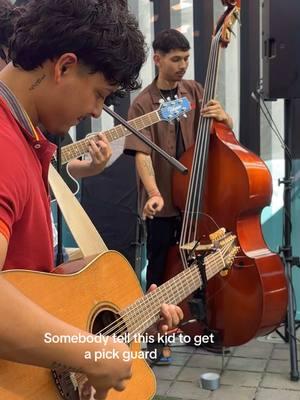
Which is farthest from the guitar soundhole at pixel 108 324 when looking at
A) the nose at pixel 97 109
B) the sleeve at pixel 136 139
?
the sleeve at pixel 136 139

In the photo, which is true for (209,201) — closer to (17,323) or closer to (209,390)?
(209,390)

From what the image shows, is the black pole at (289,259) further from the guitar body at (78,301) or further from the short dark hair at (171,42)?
the guitar body at (78,301)

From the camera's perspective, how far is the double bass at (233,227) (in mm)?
2434

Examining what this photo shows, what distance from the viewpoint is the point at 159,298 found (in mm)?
1556

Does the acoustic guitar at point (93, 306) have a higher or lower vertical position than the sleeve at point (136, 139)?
lower

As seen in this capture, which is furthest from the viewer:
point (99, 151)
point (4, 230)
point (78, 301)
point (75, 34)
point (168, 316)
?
point (99, 151)

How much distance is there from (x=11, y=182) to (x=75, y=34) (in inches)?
13.8

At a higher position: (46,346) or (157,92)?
(157,92)

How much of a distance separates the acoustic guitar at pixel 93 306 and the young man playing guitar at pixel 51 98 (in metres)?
0.07

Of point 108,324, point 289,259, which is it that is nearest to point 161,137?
point 289,259

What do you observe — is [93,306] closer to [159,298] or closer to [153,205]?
[159,298]

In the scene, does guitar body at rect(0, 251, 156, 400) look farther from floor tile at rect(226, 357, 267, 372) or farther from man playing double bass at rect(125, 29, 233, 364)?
floor tile at rect(226, 357, 267, 372)

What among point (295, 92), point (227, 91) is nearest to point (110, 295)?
point (295, 92)

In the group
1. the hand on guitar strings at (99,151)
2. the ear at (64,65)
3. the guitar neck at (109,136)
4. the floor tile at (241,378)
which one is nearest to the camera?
the ear at (64,65)
